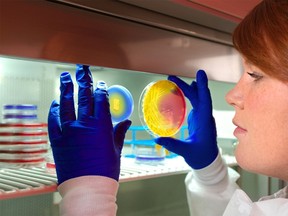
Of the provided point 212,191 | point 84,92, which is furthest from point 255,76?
point 212,191

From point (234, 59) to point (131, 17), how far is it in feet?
1.88

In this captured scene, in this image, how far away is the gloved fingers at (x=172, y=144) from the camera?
1.17m

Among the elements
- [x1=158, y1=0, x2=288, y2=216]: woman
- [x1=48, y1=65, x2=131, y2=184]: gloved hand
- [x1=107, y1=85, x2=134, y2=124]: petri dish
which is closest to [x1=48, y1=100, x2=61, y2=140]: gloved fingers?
[x1=48, y1=65, x2=131, y2=184]: gloved hand

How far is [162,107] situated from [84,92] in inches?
13.1

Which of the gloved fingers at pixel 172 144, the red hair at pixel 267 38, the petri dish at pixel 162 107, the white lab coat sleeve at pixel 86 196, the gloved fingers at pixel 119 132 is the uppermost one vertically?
the red hair at pixel 267 38

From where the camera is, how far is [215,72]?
1.33 metres

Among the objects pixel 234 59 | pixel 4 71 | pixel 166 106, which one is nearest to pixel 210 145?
pixel 166 106

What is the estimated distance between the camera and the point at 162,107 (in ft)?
3.86

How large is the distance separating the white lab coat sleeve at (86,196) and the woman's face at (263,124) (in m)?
0.37

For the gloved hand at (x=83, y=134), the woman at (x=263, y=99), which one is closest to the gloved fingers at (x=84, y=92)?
the gloved hand at (x=83, y=134)

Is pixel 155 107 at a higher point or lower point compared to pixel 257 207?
higher

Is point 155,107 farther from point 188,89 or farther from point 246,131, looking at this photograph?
point 246,131

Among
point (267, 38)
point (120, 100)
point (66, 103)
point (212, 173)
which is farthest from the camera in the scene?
point (212, 173)

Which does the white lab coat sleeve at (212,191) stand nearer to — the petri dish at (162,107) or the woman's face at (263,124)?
the petri dish at (162,107)
